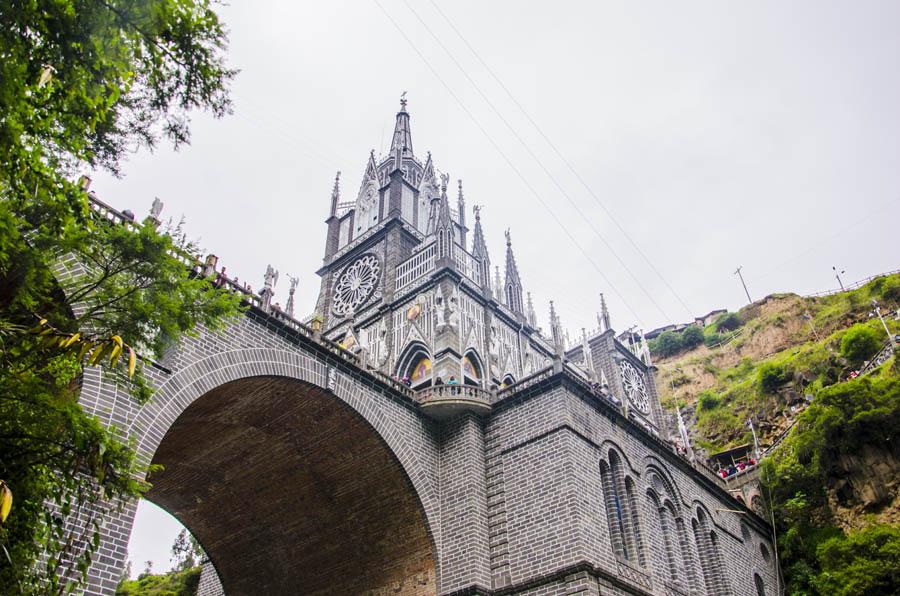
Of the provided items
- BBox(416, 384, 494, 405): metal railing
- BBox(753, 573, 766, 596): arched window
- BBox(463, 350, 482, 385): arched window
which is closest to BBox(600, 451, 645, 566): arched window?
BBox(416, 384, 494, 405): metal railing

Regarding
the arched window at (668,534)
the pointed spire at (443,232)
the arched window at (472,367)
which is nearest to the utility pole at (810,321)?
the pointed spire at (443,232)

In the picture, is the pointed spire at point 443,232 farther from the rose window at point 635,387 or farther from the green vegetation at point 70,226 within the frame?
the green vegetation at point 70,226

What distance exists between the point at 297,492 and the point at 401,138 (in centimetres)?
2731

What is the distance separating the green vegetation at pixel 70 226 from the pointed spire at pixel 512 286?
2781 centimetres

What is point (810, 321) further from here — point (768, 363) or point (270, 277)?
point (270, 277)

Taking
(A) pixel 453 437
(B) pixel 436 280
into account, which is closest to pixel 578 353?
(B) pixel 436 280

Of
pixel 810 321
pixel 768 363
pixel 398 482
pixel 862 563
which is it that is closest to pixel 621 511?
pixel 398 482

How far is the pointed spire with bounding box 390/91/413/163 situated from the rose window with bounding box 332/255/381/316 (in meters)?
7.14

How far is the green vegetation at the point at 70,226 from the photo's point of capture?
279 inches

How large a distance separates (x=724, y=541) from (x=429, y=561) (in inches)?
481

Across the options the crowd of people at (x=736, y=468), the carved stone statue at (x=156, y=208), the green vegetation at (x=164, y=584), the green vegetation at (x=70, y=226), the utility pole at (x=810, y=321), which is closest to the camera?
the green vegetation at (x=70, y=226)

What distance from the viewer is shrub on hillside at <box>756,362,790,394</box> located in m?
43.0

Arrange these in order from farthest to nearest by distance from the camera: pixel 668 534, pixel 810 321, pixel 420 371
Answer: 1. pixel 810 321
2. pixel 420 371
3. pixel 668 534

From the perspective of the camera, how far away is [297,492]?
20844mm
